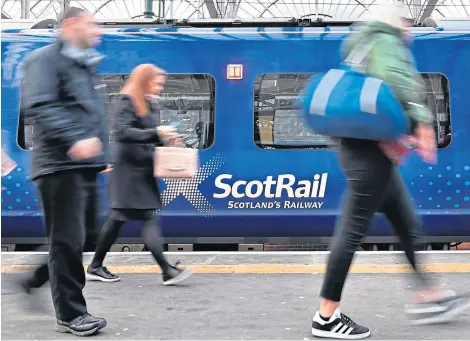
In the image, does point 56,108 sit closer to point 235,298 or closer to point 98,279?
point 235,298

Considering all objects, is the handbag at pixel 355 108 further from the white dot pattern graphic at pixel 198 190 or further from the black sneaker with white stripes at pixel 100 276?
the white dot pattern graphic at pixel 198 190

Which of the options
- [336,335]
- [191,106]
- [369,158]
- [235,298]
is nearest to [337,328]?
[336,335]

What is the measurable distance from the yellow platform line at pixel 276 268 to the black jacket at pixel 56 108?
6.18 ft

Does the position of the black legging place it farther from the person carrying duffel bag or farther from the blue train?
the blue train

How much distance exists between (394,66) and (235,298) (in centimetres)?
177

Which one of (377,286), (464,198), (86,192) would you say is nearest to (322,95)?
(86,192)

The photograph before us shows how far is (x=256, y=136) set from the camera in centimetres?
664

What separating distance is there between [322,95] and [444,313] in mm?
1340

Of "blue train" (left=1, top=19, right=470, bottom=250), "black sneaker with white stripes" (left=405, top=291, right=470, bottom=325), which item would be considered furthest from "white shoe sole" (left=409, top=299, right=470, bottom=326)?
"blue train" (left=1, top=19, right=470, bottom=250)

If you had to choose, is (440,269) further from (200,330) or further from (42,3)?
(42,3)

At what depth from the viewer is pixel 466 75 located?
261 inches

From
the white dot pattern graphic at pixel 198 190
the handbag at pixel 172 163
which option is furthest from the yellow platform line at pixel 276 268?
the white dot pattern graphic at pixel 198 190

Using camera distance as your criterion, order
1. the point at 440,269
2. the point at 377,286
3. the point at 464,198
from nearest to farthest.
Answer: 1. the point at 377,286
2. the point at 440,269
3. the point at 464,198

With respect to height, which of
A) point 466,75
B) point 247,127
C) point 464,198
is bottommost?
point 464,198
